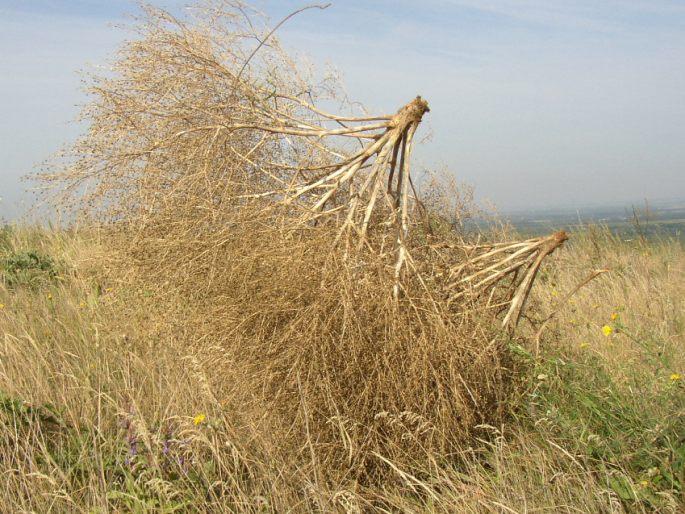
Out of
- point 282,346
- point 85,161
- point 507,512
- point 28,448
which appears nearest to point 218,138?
point 85,161

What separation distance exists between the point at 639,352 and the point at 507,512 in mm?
1924

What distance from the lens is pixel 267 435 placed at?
3.43 metres

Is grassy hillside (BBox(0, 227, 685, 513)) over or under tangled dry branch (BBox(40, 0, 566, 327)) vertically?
under

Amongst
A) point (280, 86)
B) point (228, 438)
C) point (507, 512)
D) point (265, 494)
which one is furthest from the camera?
point (280, 86)

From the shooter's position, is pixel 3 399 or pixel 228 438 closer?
pixel 228 438

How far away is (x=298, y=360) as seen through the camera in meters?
3.21

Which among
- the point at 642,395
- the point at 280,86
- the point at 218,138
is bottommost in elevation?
the point at 642,395

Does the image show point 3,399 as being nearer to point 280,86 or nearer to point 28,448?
→ point 28,448

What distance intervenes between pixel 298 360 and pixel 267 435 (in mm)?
489

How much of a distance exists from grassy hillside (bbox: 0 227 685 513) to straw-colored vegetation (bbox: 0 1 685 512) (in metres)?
0.02

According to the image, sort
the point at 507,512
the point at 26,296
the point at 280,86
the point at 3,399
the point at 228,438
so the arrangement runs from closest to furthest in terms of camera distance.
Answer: the point at 507,512, the point at 228,438, the point at 3,399, the point at 280,86, the point at 26,296

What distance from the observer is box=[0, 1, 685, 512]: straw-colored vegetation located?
122 inches

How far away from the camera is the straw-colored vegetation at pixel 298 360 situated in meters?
3.11

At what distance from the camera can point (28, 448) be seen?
10.8 feet
